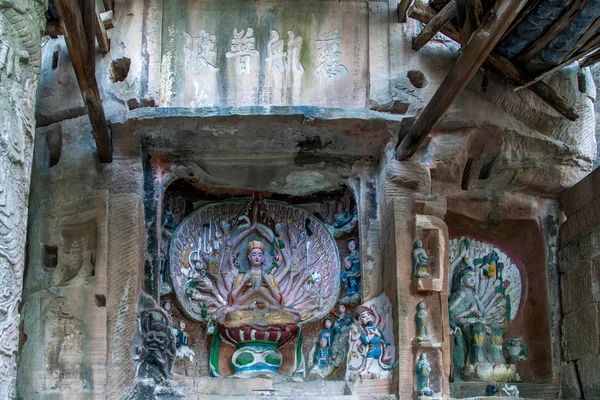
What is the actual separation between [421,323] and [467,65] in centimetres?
221

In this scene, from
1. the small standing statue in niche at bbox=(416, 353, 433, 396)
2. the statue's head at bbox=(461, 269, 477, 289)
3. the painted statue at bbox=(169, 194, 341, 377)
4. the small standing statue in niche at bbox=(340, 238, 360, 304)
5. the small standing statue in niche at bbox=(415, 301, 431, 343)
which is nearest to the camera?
the small standing statue in niche at bbox=(416, 353, 433, 396)

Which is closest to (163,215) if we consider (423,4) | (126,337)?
(126,337)

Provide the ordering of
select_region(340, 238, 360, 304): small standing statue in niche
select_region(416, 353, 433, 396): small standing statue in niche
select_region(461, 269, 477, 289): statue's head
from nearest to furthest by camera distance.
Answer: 1. select_region(416, 353, 433, 396): small standing statue in niche
2. select_region(340, 238, 360, 304): small standing statue in niche
3. select_region(461, 269, 477, 289): statue's head

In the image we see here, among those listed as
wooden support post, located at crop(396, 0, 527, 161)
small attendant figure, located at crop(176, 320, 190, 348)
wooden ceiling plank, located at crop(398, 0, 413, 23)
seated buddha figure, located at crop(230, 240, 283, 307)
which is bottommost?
small attendant figure, located at crop(176, 320, 190, 348)

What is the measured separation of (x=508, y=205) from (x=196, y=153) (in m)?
3.06

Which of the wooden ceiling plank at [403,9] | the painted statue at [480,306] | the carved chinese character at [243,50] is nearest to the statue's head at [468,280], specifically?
the painted statue at [480,306]

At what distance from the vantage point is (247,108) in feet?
25.9

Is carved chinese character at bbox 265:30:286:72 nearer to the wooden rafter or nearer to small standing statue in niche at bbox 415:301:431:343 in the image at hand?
the wooden rafter

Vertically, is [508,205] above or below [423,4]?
below

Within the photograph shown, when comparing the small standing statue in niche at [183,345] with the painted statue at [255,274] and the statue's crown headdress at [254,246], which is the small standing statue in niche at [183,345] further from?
the statue's crown headdress at [254,246]

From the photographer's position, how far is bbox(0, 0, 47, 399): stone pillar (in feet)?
18.0

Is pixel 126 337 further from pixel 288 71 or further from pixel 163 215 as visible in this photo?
pixel 288 71

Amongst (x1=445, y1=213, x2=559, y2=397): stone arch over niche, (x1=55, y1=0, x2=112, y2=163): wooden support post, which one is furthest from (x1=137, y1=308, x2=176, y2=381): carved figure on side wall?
(x1=445, y1=213, x2=559, y2=397): stone arch over niche

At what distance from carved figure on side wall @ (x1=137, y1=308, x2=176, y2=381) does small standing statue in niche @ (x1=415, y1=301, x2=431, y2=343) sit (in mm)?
2099
